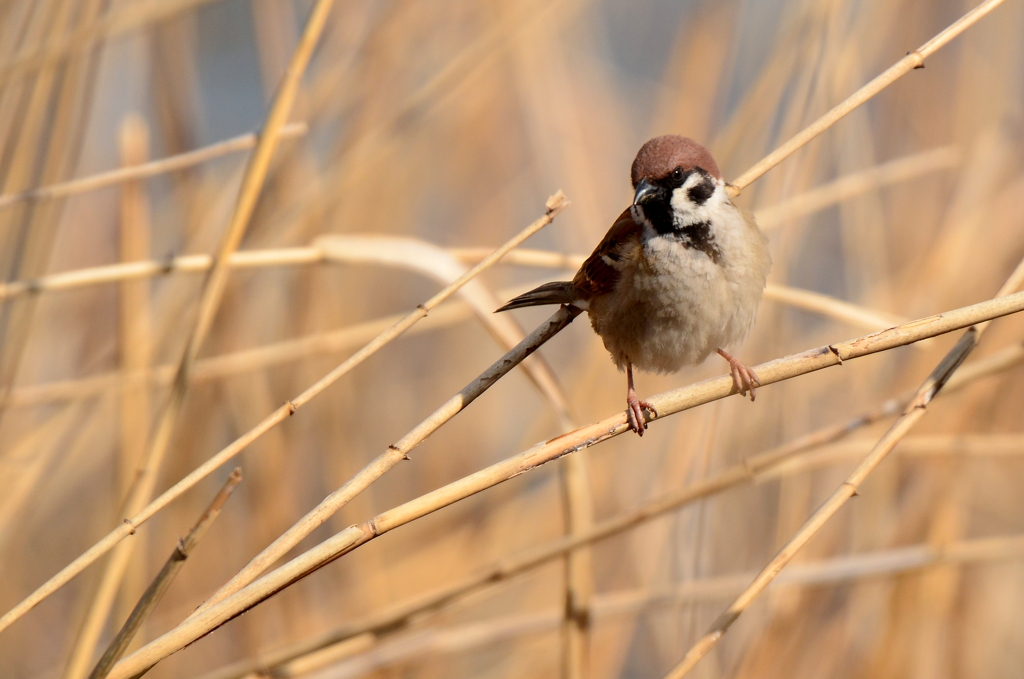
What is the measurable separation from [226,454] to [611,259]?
36.7 inches

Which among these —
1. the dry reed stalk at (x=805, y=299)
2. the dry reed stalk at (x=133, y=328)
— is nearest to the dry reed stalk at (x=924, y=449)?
the dry reed stalk at (x=805, y=299)

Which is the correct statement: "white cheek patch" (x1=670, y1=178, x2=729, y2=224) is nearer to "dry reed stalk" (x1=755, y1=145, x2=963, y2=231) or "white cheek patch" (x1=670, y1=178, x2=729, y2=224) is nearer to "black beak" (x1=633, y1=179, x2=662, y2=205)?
"black beak" (x1=633, y1=179, x2=662, y2=205)

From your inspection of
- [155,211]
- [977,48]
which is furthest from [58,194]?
[977,48]

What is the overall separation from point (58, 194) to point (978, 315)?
1703 millimetres

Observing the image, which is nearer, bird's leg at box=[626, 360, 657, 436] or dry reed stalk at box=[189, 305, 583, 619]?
dry reed stalk at box=[189, 305, 583, 619]

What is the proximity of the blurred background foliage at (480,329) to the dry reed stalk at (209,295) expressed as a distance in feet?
1.52

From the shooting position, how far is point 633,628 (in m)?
2.43

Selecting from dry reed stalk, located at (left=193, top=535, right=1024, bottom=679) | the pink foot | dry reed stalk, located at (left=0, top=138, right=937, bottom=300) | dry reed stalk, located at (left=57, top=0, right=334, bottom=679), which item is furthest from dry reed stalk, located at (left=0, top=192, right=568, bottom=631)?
dry reed stalk, located at (left=193, top=535, right=1024, bottom=679)

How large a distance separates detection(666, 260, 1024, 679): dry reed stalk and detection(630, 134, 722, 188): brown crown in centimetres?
61

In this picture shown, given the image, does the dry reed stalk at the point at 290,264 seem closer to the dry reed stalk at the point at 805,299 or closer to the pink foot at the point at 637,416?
the dry reed stalk at the point at 805,299

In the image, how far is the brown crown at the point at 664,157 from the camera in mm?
1704

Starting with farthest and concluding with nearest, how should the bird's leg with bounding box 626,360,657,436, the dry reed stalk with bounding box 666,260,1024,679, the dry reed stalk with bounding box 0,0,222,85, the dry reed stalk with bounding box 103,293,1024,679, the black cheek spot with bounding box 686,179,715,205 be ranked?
1. the dry reed stalk with bounding box 0,0,222,85
2. the black cheek spot with bounding box 686,179,715,205
3. the bird's leg with bounding box 626,360,657,436
4. the dry reed stalk with bounding box 666,260,1024,679
5. the dry reed stalk with bounding box 103,293,1024,679

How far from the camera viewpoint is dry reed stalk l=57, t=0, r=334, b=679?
1.52 metres

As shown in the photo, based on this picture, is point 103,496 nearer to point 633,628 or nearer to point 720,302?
point 633,628
